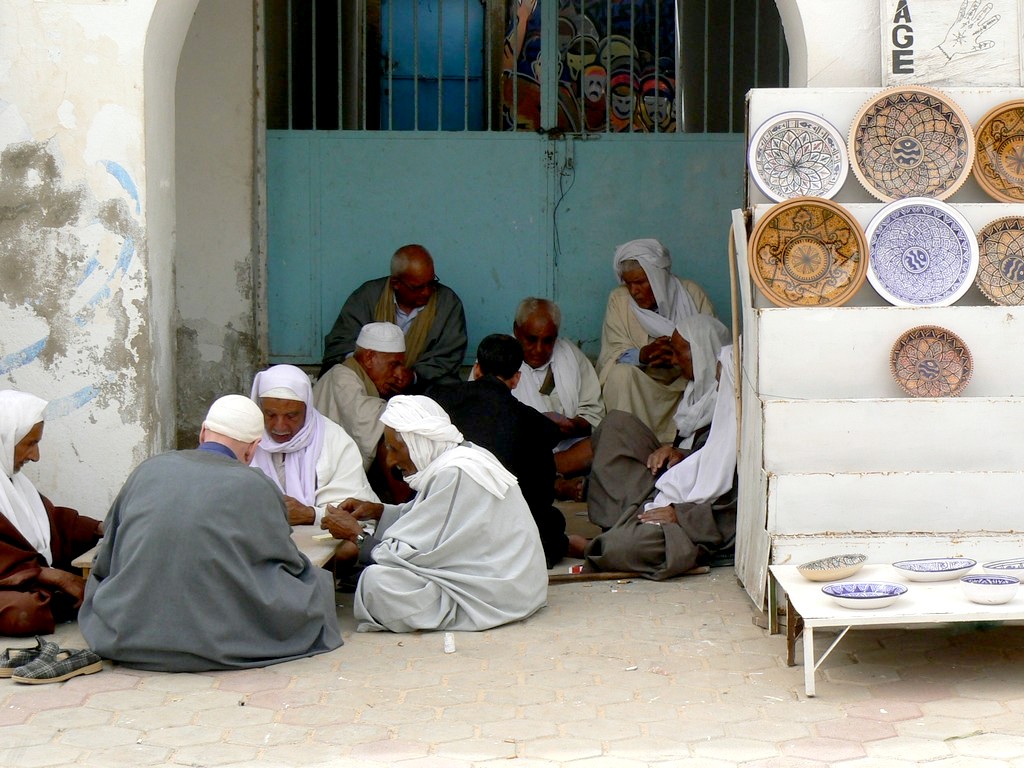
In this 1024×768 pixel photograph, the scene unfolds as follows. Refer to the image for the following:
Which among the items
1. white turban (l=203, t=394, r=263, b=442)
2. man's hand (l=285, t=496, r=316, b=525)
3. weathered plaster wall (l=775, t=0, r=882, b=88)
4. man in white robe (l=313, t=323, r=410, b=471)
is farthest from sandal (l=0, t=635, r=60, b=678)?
weathered plaster wall (l=775, t=0, r=882, b=88)

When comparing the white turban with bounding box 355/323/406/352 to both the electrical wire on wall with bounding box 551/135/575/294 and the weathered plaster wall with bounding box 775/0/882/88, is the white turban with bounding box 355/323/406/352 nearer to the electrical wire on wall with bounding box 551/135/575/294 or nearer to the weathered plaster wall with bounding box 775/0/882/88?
the electrical wire on wall with bounding box 551/135/575/294

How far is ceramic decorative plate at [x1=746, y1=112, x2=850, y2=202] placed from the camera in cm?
496

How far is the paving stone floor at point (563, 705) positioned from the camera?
142 inches

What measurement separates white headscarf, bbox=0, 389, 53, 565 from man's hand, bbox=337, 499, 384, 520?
1.09 meters

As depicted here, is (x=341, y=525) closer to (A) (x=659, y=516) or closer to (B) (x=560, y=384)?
(A) (x=659, y=516)

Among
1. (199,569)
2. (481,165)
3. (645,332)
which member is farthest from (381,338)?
(199,569)

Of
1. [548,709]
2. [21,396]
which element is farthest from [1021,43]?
[21,396]

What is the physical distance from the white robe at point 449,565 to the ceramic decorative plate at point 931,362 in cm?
146

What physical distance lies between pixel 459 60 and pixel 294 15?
0.96m

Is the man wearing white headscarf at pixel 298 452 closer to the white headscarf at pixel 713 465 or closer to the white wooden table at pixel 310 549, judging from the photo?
the white wooden table at pixel 310 549

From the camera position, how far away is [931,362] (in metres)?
4.74

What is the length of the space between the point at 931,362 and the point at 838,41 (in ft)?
4.31

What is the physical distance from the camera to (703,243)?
734cm

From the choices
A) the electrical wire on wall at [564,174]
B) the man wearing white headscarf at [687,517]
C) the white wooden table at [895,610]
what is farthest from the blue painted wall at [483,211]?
the white wooden table at [895,610]
